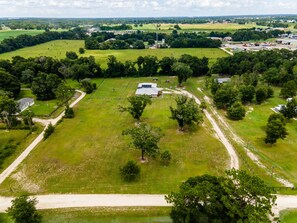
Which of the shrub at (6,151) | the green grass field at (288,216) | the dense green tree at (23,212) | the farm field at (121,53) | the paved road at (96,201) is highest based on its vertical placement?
the dense green tree at (23,212)

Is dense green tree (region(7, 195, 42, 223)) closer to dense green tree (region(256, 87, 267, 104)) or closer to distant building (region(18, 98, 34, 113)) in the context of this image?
distant building (region(18, 98, 34, 113))

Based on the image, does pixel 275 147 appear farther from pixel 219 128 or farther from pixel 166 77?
pixel 166 77

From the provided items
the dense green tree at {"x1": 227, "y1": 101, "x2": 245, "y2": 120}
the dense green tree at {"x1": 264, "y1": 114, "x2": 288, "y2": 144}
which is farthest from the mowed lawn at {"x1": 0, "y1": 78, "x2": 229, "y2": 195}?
the dense green tree at {"x1": 264, "y1": 114, "x2": 288, "y2": 144}

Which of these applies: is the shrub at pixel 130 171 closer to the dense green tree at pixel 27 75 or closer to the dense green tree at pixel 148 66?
the dense green tree at pixel 27 75

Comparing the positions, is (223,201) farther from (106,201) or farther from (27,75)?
(27,75)

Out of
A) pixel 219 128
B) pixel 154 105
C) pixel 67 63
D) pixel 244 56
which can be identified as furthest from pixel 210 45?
pixel 219 128

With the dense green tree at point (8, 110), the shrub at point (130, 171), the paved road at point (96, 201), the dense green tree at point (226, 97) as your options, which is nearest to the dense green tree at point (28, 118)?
the dense green tree at point (8, 110)
